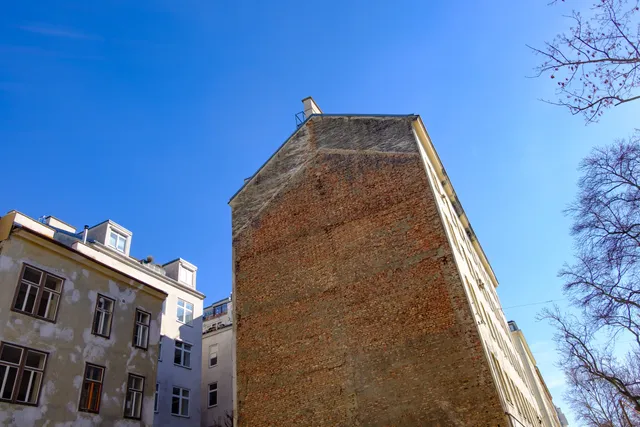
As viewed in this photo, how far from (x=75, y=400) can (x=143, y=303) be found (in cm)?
527

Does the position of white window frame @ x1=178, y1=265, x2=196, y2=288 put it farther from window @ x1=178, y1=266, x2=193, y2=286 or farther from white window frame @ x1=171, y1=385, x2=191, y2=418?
white window frame @ x1=171, y1=385, x2=191, y2=418

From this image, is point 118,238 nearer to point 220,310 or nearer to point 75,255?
point 75,255

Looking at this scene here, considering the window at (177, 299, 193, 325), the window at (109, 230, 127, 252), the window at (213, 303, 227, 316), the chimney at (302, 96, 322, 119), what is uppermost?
the chimney at (302, 96, 322, 119)

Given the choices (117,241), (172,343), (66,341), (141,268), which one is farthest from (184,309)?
(66,341)

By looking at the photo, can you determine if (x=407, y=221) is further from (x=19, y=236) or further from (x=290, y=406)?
(x=19, y=236)

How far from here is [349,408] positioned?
15.1 metres

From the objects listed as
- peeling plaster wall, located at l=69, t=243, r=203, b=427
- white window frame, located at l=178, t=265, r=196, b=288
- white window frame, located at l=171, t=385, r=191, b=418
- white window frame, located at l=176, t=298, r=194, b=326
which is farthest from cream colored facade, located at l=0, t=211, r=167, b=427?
white window frame, located at l=178, t=265, r=196, b=288

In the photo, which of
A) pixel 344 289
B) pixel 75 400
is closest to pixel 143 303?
pixel 75 400

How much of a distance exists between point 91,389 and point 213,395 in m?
15.7

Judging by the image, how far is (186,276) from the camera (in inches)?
1242

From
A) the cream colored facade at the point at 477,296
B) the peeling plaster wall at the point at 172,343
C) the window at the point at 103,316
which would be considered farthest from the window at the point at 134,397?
the cream colored facade at the point at 477,296

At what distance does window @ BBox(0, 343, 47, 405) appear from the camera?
44.9 feet

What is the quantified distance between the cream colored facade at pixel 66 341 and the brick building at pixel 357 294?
14.3 ft

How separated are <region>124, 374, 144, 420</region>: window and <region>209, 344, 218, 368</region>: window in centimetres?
1412
